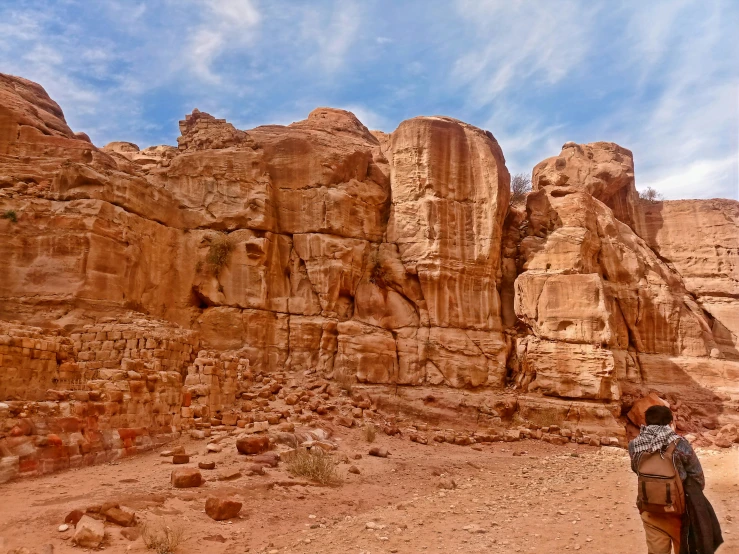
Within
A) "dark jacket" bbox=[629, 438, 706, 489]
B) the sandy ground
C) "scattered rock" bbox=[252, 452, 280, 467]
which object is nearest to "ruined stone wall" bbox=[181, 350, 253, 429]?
the sandy ground

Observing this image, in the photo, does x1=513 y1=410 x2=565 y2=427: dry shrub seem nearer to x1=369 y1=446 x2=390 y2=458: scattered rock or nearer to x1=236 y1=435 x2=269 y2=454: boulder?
x1=369 y1=446 x2=390 y2=458: scattered rock

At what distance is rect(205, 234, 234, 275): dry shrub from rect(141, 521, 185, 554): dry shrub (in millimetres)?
11514

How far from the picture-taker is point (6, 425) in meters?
7.56

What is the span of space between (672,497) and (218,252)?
47.3 feet

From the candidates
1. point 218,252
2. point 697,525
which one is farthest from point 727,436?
point 218,252

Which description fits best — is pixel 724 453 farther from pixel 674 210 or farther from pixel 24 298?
pixel 24 298

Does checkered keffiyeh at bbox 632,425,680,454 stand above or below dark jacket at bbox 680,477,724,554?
above

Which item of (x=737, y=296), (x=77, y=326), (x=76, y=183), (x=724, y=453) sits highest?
(x=76, y=183)

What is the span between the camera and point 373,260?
18.1 metres

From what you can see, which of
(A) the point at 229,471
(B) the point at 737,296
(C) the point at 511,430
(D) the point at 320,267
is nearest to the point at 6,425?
(A) the point at 229,471

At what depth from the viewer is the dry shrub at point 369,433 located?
12085 mm

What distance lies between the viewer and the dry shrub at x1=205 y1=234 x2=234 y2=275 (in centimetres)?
1675

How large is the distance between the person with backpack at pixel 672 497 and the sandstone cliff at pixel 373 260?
480 inches

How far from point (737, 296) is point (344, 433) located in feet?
59.5
